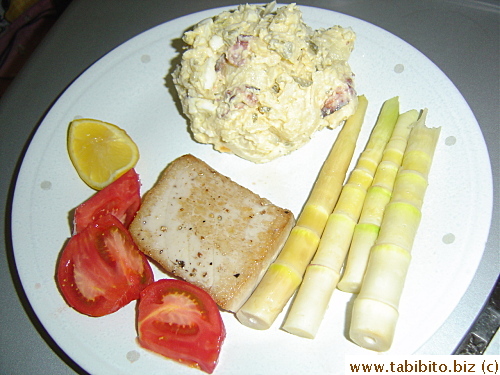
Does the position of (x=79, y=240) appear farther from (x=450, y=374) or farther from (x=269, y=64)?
(x=450, y=374)

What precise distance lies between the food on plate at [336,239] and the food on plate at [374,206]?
3 cm

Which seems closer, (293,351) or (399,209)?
(293,351)

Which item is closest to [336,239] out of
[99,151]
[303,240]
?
[303,240]

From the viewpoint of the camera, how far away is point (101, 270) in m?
2.04

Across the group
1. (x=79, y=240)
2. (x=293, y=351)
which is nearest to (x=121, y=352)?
(x=79, y=240)

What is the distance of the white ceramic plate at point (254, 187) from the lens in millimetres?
1899

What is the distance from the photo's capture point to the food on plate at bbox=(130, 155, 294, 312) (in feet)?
6.73

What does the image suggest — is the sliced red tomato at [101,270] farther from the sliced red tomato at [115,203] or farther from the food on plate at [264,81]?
the food on plate at [264,81]

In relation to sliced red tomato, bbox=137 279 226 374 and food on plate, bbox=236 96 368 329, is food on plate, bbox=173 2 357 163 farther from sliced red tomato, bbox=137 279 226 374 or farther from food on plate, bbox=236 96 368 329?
sliced red tomato, bbox=137 279 226 374

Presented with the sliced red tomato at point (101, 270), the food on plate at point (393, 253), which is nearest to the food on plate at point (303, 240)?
the food on plate at point (393, 253)

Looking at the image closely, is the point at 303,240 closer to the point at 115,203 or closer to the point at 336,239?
the point at 336,239

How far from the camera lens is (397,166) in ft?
7.33

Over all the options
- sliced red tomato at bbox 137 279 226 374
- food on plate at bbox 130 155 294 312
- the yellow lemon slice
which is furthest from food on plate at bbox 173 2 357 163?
sliced red tomato at bbox 137 279 226 374

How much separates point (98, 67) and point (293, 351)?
217cm
